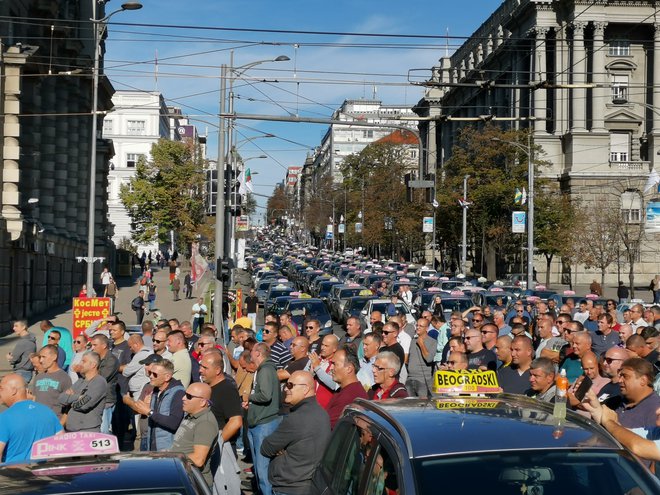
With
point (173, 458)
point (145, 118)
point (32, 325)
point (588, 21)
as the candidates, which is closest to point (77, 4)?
point (32, 325)

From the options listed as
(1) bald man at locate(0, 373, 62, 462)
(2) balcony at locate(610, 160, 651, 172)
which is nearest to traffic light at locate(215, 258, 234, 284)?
(1) bald man at locate(0, 373, 62, 462)

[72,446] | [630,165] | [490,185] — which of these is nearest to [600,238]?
[490,185]

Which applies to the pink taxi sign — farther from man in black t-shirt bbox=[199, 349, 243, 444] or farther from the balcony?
the balcony

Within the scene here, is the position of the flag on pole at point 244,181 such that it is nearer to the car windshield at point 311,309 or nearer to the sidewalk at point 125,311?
the sidewalk at point 125,311

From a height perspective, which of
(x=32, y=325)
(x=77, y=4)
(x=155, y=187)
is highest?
(x=77, y=4)

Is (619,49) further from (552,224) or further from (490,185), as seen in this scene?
(552,224)

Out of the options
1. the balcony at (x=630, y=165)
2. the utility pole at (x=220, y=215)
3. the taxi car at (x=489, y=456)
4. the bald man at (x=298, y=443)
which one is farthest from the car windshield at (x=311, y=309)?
the balcony at (x=630, y=165)

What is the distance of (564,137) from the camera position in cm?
7800

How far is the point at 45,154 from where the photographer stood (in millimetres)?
49406

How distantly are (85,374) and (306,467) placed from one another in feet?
12.2

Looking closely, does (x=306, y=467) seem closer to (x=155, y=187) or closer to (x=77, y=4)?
(x=77, y=4)

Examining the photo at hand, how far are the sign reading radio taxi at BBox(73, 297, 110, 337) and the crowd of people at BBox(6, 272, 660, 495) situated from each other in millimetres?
8401

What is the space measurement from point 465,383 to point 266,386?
3.39 metres

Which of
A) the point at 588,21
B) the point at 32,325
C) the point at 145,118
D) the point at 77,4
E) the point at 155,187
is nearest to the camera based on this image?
the point at 32,325
